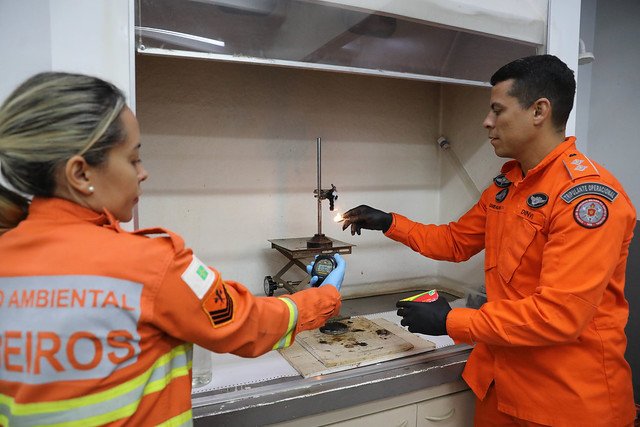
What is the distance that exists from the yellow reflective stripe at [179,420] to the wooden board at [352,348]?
0.43 meters

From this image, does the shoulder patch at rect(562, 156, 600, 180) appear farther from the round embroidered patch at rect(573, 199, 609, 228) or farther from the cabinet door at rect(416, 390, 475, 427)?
the cabinet door at rect(416, 390, 475, 427)

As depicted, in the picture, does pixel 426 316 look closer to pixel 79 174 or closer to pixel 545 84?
pixel 545 84

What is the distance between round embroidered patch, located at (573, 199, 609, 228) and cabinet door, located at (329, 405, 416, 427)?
2.19 ft

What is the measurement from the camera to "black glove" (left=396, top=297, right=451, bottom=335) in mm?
1079

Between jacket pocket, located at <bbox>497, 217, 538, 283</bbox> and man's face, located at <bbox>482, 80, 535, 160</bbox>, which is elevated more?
man's face, located at <bbox>482, 80, 535, 160</bbox>

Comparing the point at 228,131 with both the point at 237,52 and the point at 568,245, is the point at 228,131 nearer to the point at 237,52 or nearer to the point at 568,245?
the point at 237,52

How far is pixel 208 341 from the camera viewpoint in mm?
663

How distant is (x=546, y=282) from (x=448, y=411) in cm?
56

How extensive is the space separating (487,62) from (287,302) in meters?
1.06

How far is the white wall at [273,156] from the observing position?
5.02 feet

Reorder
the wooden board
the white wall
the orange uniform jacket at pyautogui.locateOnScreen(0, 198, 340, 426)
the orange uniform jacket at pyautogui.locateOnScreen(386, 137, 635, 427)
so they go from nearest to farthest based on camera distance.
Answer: the orange uniform jacket at pyautogui.locateOnScreen(0, 198, 340, 426) < the orange uniform jacket at pyautogui.locateOnScreen(386, 137, 635, 427) < the wooden board < the white wall

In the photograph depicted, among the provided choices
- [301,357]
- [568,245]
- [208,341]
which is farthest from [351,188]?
[208,341]

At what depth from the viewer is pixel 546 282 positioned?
953 millimetres

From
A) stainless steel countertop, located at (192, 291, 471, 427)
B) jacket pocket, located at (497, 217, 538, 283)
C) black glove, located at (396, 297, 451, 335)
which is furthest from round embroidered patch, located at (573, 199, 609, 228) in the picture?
stainless steel countertop, located at (192, 291, 471, 427)
